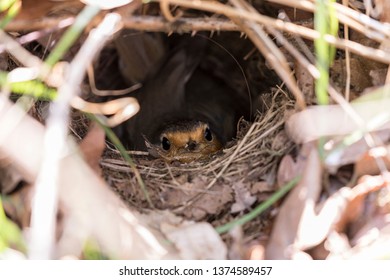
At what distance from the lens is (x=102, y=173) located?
249 centimetres

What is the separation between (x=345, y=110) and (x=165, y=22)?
31.5 inches

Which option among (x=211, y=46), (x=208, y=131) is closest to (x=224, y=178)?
(x=208, y=131)

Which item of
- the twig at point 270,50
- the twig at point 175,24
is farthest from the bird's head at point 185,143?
the twig at point 270,50

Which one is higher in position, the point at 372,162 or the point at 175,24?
the point at 175,24

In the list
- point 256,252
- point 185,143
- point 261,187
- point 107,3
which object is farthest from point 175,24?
point 185,143

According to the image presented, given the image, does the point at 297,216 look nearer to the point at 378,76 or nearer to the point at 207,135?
the point at 378,76

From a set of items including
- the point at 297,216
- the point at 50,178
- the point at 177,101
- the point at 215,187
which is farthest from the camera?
the point at 177,101

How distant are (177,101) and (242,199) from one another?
311cm

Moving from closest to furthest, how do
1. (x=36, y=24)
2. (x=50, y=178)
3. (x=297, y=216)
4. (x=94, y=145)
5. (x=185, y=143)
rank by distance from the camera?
(x=50, y=178), (x=297, y=216), (x=94, y=145), (x=36, y=24), (x=185, y=143)

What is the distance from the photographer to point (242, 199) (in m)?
2.40

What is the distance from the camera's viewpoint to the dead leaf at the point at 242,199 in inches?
92.8

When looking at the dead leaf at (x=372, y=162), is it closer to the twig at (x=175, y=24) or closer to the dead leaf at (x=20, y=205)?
the twig at (x=175, y=24)

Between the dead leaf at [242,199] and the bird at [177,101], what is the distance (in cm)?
157

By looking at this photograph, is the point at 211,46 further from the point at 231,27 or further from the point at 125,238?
the point at 125,238
